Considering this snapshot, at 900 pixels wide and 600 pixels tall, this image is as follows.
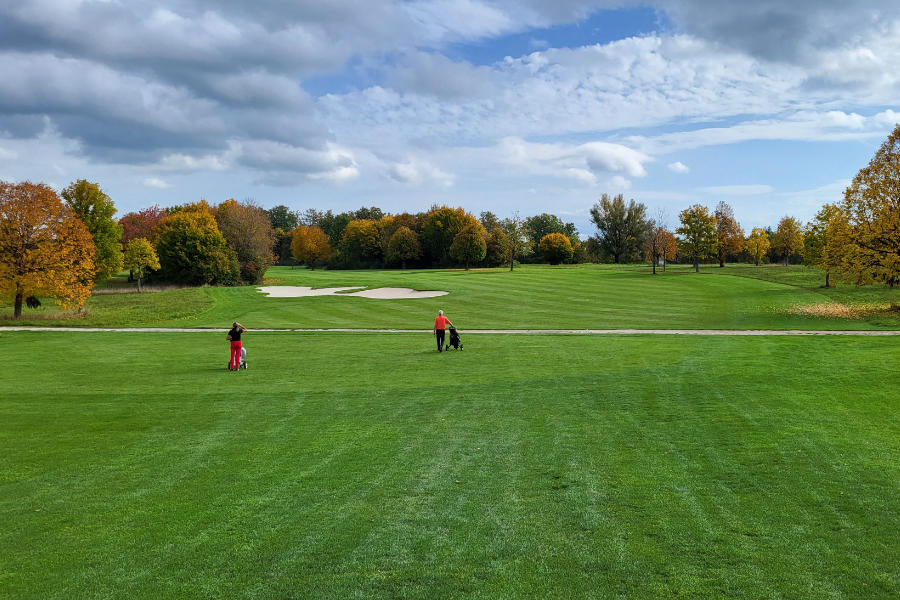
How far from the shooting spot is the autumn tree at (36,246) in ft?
106

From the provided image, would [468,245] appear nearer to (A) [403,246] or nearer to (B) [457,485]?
(A) [403,246]

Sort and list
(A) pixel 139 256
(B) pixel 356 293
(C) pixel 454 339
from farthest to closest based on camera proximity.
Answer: (A) pixel 139 256, (B) pixel 356 293, (C) pixel 454 339

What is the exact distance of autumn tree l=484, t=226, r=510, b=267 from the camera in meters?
86.4

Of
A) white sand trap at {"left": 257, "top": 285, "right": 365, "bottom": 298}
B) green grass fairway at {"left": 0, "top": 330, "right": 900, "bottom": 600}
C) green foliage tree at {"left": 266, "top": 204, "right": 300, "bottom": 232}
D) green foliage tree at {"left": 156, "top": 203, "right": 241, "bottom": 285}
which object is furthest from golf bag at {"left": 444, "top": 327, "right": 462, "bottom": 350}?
green foliage tree at {"left": 266, "top": 204, "right": 300, "bottom": 232}

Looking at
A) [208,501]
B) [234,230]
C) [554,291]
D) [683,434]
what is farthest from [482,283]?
[208,501]

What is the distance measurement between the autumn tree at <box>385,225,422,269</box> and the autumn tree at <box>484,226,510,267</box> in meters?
12.2

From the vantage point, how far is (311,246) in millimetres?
111750

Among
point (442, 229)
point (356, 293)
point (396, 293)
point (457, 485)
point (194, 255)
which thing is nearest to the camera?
point (457, 485)

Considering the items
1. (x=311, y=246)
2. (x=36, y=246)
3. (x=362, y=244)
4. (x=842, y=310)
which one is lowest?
(x=842, y=310)

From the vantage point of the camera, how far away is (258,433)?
11047 millimetres

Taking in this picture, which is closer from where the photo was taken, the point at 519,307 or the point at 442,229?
the point at 519,307

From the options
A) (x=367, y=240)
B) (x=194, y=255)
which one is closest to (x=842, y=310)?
(x=194, y=255)

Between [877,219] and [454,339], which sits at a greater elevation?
[877,219]

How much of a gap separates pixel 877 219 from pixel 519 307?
21.3m
